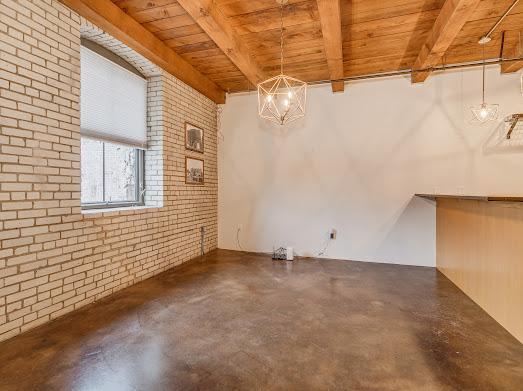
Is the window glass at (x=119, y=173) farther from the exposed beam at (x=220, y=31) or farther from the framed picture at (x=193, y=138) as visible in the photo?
the exposed beam at (x=220, y=31)

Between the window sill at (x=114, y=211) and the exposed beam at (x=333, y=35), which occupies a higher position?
the exposed beam at (x=333, y=35)

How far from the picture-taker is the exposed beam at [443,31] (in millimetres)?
2670

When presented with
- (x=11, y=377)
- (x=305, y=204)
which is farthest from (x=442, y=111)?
(x=11, y=377)

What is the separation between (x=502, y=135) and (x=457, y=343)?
3332 mm

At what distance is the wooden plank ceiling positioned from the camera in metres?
2.93

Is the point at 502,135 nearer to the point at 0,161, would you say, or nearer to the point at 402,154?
the point at 402,154

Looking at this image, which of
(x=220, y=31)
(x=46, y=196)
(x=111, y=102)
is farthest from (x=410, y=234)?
(x=46, y=196)

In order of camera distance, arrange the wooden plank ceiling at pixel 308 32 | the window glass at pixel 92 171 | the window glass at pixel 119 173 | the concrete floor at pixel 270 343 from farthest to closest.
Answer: the window glass at pixel 119 173 → the window glass at pixel 92 171 → the wooden plank ceiling at pixel 308 32 → the concrete floor at pixel 270 343

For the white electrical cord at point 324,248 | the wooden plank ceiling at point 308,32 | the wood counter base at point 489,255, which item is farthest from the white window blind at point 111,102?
the wood counter base at point 489,255

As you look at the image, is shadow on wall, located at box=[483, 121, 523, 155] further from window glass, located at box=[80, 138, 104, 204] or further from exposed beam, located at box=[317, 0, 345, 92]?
window glass, located at box=[80, 138, 104, 204]

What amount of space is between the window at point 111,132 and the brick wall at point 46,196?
33 cm

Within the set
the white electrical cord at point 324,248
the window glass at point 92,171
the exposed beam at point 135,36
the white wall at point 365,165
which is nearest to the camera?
the exposed beam at point 135,36

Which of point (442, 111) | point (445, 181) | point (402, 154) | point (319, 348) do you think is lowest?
point (319, 348)

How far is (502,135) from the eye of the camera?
402cm
